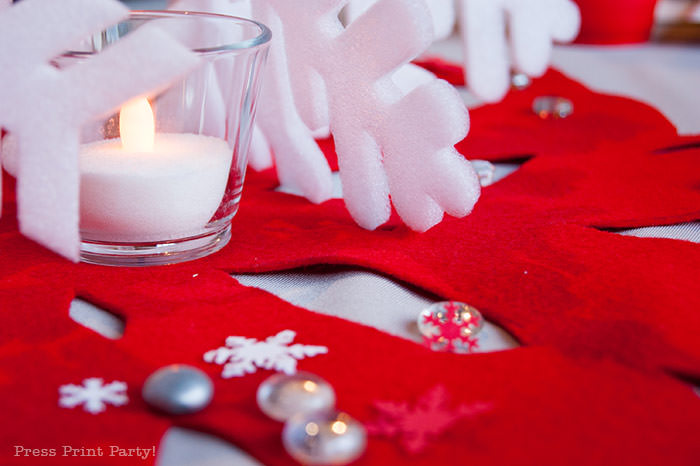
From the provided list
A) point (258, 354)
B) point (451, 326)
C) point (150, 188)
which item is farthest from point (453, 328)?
point (150, 188)

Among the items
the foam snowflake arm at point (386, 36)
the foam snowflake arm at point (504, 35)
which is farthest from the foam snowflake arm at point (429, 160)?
the foam snowflake arm at point (504, 35)

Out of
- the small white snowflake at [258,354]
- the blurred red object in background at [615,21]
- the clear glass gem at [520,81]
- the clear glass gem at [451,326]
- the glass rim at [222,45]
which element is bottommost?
the small white snowflake at [258,354]

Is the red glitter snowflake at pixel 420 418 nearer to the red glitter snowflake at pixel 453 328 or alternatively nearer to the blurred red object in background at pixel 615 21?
the red glitter snowflake at pixel 453 328

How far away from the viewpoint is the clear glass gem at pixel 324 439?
1.05 ft

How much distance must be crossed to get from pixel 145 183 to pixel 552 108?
1.79ft

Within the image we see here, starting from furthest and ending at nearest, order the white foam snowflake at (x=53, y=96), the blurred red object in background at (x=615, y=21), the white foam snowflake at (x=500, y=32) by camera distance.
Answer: the blurred red object in background at (x=615, y=21), the white foam snowflake at (x=500, y=32), the white foam snowflake at (x=53, y=96)

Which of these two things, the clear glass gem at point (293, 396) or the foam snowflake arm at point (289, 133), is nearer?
the clear glass gem at point (293, 396)

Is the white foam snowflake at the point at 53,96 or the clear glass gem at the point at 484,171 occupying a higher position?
the white foam snowflake at the point at 53,96

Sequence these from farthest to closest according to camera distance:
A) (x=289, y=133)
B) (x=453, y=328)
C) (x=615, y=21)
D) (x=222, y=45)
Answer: (x=615, y=21) → (x=289, y=133) → (x=222, y=45) → (x=453, y=328)

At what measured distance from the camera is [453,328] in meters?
0.43

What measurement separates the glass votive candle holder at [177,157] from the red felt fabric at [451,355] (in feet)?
0.06

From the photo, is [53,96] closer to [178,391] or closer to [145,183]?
[145,183]

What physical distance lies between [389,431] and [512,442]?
0.05 m

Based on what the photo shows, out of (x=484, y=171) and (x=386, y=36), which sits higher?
(x=386, y=36)
